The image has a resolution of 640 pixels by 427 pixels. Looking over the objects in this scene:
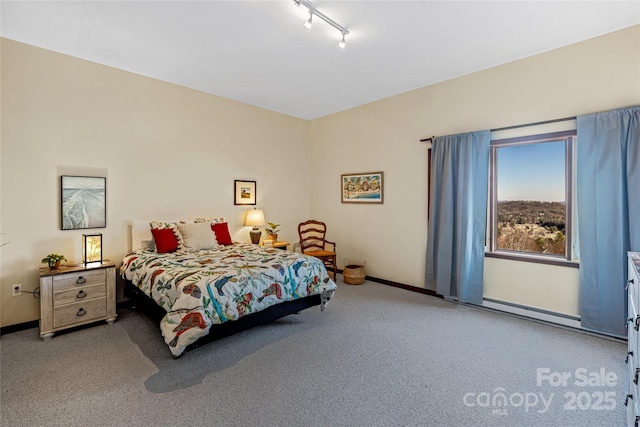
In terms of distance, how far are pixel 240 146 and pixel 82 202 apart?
7.33 ft

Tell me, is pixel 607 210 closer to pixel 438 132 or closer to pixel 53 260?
pixel 438 132

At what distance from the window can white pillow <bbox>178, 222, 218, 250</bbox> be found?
3.50 metres

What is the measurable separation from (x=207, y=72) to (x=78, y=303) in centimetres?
292

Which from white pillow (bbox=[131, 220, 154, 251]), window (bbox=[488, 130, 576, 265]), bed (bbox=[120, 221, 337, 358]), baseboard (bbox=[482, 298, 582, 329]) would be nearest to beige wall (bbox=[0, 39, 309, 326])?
white pillow (bbox=[131, 220, 154, 251])

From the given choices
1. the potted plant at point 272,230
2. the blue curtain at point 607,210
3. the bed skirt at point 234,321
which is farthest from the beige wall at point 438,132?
the bed skirt at point 234,321

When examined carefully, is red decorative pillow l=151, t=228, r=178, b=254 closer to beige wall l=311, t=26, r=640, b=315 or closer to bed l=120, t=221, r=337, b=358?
bed l=120, t=221, r=337, b=358

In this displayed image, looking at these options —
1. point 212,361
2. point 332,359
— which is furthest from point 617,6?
point 212,361

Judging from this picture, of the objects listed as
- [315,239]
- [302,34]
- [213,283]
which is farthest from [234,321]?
[315,239]

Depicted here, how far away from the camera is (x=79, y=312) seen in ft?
9.73

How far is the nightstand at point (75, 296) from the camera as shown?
2797 mm

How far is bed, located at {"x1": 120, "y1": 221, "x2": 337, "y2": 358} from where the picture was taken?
2322mm

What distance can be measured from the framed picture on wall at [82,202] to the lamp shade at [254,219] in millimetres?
1850

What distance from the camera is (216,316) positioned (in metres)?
2.39

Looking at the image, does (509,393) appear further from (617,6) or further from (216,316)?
(617,6)
